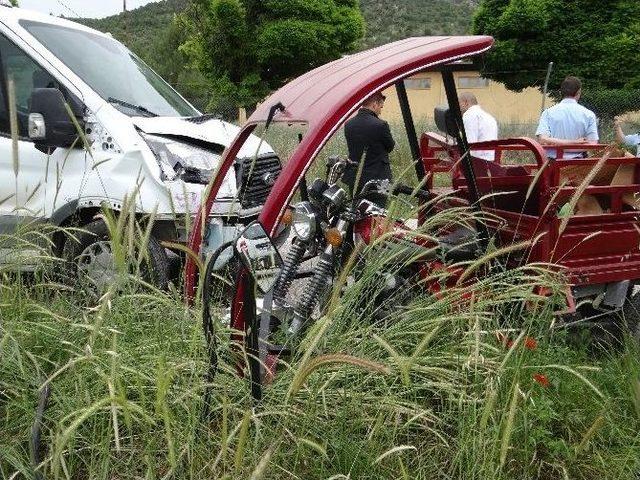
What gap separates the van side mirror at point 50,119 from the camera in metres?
4.73

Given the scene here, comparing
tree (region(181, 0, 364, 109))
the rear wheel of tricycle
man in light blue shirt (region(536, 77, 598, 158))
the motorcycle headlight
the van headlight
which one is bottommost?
the rear wheel of tricycle

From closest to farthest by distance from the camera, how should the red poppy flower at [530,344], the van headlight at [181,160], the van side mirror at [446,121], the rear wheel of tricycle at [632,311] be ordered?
the red poppy flower at [530,344]
the van side mirror at [446,121]
the rear wheel of tricycle at [632,311]
the van headlight at [181,160]

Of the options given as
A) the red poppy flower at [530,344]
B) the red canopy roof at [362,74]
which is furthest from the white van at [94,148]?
the red poppy flower at [530,344]

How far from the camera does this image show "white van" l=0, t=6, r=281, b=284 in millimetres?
4824

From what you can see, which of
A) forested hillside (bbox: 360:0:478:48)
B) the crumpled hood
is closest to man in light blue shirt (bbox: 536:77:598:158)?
the crumpled hood

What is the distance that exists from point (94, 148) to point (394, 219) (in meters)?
2.96

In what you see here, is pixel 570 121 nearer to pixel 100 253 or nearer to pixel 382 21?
pixel 100 253

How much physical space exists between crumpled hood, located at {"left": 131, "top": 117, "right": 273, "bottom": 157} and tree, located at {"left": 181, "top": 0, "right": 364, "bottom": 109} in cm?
1987

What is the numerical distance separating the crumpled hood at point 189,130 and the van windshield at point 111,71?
0.66ft

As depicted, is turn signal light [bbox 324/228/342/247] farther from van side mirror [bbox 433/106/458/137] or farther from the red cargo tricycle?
van side mirror [bbox 433/106/458/137]

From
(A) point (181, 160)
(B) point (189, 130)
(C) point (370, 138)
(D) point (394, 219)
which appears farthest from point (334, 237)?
(C) point (370, 138)

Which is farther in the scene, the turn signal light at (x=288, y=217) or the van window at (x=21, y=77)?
the van window at (x=21, y=77)

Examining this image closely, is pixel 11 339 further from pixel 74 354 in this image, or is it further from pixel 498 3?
pixel 498 3

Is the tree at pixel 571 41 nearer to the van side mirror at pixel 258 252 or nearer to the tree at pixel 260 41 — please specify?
the tree at pixel 260 41
